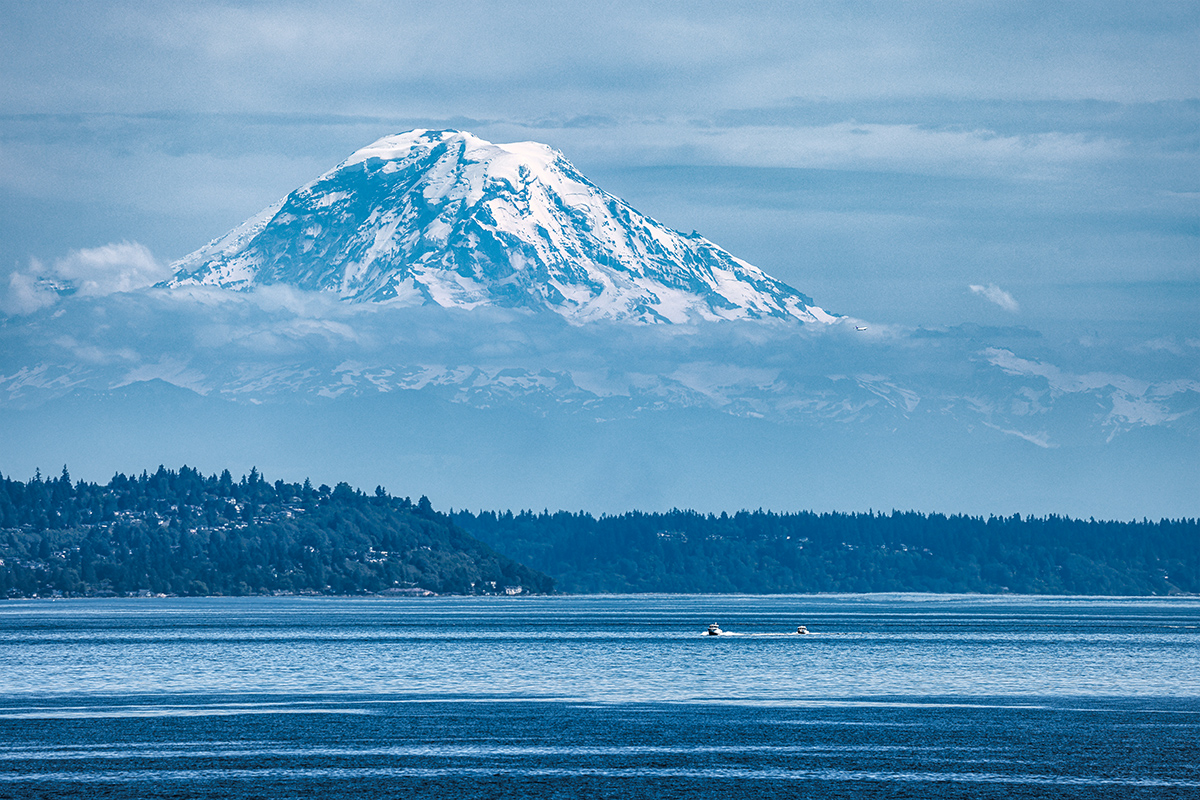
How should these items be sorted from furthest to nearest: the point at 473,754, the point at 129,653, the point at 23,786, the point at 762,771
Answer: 1. the point at 129,653
2. the point at 473,754
3. the point at 762,771
4. the point at 23,786


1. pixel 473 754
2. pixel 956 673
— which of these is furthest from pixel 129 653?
pixel 473 754

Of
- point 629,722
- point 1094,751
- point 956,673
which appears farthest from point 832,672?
point 1094,751

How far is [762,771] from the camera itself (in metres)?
89.9

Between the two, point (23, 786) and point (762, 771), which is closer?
point (23, 786)

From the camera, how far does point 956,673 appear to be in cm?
16075

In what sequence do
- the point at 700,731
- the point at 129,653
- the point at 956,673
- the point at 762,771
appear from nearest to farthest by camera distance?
the point at 762,771 < the point at 700,731 < the point at 956,673 < the point at 129,653

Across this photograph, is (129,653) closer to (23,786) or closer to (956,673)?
(956,673)

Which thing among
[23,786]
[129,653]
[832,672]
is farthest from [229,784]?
[129,653]

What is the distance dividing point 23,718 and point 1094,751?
70.8 meters

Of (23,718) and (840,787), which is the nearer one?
(840,787)

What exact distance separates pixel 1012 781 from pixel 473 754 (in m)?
30.4

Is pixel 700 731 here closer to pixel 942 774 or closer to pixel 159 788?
pixel 942 774

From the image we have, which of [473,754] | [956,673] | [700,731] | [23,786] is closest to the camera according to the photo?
[23,786]

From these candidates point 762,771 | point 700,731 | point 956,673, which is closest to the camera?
point 762,771
